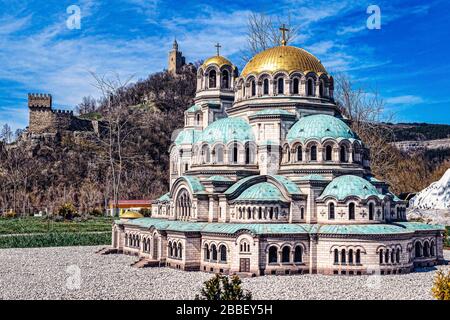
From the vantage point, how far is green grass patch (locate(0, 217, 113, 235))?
49125mm

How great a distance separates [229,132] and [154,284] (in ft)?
40.2

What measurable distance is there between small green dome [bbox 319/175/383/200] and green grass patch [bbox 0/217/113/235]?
28.7 metres

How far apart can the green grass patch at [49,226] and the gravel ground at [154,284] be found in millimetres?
18284

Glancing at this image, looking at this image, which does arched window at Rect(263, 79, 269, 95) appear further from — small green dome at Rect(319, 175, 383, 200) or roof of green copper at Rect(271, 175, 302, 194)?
small green dome at Rect(319, 175, 383, 200)

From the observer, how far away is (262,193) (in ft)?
95.6

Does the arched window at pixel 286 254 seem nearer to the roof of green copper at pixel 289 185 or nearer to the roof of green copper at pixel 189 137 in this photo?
the roof of green copper at pixel 289 185

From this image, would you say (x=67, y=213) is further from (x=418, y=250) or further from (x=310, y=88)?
(x=418, y=250)

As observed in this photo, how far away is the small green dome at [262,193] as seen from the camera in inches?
1136

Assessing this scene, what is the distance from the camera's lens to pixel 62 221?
5478cm

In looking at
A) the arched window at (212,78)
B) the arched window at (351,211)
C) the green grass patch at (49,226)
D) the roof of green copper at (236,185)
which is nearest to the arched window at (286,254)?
the arched window at (351,211)

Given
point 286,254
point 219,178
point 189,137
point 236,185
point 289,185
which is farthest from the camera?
point 189,137

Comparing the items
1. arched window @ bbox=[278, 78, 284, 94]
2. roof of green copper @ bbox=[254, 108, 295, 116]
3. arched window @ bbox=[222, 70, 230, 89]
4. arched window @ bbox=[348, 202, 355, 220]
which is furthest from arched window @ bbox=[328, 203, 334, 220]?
arched window @ bbox=[222, 70, 230, 89]

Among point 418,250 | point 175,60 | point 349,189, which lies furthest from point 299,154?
point 175,60
